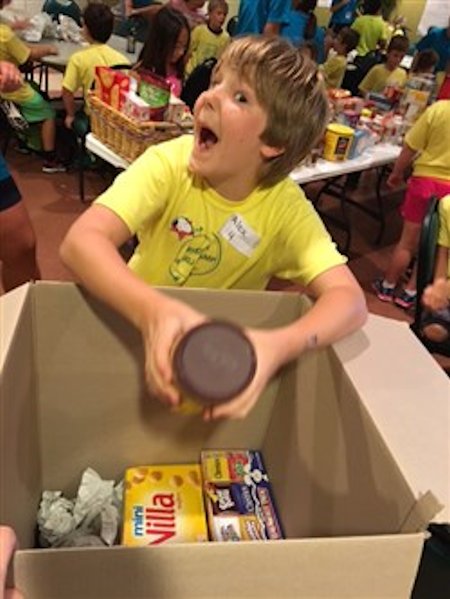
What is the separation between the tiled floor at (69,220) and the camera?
316 centimetres

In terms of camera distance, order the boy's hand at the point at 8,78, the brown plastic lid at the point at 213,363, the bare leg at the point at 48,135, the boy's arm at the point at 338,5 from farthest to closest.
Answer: the boy's arm at the point at 338,5, the bare leg at the point at 48,135, the boy's hand at the point at 8,78, the brown plastic lid at the point at 213,363

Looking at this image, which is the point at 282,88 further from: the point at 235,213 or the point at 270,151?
the point at 235,213

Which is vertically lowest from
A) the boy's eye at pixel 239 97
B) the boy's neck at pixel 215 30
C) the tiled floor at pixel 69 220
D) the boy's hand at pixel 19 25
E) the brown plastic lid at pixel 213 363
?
the tiled floor at pixel 69 220

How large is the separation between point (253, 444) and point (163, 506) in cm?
24

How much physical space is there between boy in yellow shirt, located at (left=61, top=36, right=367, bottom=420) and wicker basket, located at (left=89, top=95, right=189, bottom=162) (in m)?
1.13

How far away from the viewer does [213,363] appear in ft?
2.01

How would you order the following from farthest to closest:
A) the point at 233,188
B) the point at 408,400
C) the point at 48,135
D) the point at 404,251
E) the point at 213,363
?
the point at 48,135 < the point at 404,251 < the point at 233,188 < the point at 408,400 < the point at 213,363

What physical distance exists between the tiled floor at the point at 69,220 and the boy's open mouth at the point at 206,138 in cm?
191

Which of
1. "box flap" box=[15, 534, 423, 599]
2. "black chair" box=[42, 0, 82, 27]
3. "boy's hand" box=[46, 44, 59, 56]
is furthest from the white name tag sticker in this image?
"black chair" box=[42, 0, 82, 27]

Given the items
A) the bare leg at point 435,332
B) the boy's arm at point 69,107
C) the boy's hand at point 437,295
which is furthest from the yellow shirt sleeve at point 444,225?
the boy's arm at point 69,107

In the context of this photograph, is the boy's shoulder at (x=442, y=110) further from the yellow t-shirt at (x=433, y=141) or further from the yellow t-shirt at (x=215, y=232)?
the yellow t-shirt at (x=215, y=232)

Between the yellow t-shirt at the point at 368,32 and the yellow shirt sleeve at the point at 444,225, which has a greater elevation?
the yellow t-shirt at the point at 368,32

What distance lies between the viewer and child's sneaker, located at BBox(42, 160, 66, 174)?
397 centimetres

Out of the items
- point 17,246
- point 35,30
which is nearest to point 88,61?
point 35,30
